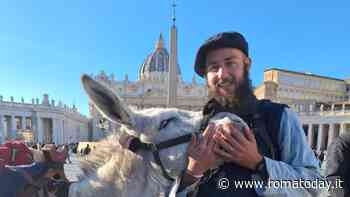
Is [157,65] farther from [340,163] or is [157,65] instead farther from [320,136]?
[340,163]

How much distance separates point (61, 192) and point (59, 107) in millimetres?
55344

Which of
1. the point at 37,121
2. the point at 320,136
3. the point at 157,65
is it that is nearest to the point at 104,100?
the point at 320,136

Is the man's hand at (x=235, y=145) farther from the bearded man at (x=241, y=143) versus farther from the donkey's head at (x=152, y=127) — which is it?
the donkey's head at (x=152, y=127)

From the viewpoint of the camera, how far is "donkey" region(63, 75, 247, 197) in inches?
32.8

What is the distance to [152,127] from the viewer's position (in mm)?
926

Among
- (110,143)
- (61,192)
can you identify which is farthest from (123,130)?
(61,192)

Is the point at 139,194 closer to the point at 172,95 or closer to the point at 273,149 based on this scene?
the point at 273,149

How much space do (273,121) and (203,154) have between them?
317mm

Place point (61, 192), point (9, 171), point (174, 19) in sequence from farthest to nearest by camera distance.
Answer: point (174, 19)
point (9, 171)
point (61, 192)

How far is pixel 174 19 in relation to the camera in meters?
15.5

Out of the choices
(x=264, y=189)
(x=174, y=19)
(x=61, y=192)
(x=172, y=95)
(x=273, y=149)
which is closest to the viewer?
(x=264, y=189)

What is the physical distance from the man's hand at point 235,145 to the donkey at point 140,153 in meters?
0.04

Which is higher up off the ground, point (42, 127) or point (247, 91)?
point (247, 91)

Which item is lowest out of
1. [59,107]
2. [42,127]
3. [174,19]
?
[42,127]
